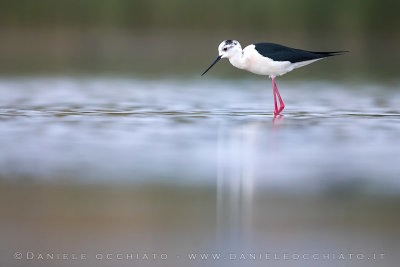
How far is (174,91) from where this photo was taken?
997 cm

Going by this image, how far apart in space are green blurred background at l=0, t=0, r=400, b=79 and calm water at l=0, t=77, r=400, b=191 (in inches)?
185

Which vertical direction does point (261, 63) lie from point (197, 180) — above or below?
above

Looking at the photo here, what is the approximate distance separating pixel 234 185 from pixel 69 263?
5.25ft

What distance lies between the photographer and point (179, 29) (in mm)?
20750

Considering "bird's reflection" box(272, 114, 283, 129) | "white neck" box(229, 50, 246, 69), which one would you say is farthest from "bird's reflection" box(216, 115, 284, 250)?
"white neck" box(229, 50, 246, 69)

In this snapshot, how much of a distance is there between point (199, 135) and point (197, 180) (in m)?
1.79

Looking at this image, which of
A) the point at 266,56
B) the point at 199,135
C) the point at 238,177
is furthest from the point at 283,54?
the point at 238,177

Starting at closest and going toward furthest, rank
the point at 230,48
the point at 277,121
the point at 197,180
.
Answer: the point at 197,180 < the point at 277,121 < the point at 230,48

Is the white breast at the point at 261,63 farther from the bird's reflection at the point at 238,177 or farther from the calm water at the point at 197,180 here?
the bird's reflection at the point at 238,177

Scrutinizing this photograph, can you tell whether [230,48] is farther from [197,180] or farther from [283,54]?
[197,180]

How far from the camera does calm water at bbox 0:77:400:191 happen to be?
484 cm

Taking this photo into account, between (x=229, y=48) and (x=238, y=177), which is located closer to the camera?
(x=238, y=177)

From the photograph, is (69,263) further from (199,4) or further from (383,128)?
(199,4)

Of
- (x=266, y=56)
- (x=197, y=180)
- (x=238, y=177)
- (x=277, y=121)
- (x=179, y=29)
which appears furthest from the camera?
(x=179, y=29)
